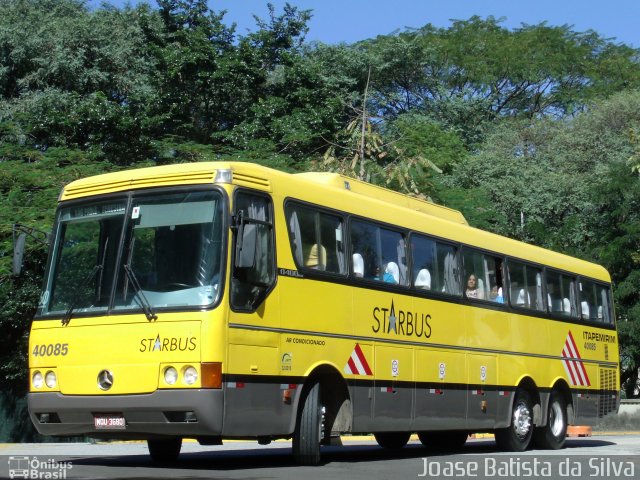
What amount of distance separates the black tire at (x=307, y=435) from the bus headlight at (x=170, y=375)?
1852mm

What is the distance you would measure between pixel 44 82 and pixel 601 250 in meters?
18.8

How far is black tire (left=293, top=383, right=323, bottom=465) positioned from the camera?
12414 millimetres

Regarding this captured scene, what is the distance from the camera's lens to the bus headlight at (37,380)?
12.1m

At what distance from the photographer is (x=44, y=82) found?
36906mm

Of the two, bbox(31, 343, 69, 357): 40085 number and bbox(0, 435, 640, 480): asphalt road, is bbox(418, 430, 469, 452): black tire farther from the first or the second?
bbox(31, 343, 69, 357): 40085 number

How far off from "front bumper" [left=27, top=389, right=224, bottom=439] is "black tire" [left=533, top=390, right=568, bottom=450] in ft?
29.2

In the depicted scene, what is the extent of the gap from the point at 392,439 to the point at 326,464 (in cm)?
444

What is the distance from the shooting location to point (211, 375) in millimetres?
11133

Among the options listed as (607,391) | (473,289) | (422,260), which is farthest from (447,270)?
(607,391)

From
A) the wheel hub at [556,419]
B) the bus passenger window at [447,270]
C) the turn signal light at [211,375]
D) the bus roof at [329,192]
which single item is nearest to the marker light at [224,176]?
the bus roof at [329,192]

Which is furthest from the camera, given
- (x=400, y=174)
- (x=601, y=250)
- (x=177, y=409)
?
(x=601, y=250)

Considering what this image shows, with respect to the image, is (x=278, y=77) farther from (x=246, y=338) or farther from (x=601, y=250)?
(x=246, y=338)

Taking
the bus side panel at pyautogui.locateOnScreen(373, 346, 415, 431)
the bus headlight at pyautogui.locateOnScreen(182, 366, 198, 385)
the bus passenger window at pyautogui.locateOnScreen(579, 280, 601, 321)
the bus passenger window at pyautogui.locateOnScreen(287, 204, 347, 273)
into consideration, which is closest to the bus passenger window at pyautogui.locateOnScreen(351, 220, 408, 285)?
the bus passenger window at pyautogui.locateOnScreen(287, 204, 347, 273)

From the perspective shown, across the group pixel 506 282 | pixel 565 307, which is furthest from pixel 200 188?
pixel 565 307
